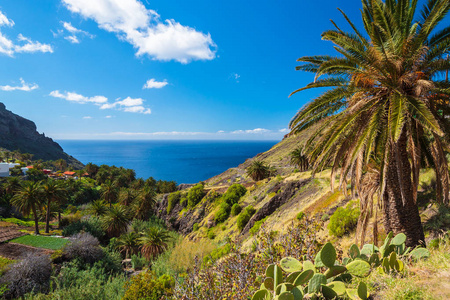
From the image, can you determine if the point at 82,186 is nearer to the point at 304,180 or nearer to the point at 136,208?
the point at 136,208

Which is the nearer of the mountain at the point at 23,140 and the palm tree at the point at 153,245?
the palm tree at the point at 153,245

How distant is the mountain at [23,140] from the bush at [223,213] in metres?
169

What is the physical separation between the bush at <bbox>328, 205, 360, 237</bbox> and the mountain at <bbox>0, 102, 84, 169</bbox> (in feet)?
623

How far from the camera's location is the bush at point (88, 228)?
124 ft

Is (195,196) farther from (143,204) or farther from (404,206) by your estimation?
(404,206)

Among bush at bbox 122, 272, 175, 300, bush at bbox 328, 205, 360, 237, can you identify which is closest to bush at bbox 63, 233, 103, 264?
bush at bbox 122, 272, 175, 300

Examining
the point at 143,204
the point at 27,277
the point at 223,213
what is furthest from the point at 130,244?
the point at 143,204

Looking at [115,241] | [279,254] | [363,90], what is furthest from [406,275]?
[115,241]

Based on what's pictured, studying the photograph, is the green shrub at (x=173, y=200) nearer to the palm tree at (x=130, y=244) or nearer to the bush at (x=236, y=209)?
the palm tree at (x=130, y=244)

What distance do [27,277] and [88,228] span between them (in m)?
20.7

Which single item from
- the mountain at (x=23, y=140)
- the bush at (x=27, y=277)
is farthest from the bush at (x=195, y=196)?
the mountain at (x=23, y=140)

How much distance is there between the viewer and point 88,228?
1508 inches

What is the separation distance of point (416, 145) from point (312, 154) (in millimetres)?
3528

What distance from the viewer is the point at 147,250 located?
26.6 m
